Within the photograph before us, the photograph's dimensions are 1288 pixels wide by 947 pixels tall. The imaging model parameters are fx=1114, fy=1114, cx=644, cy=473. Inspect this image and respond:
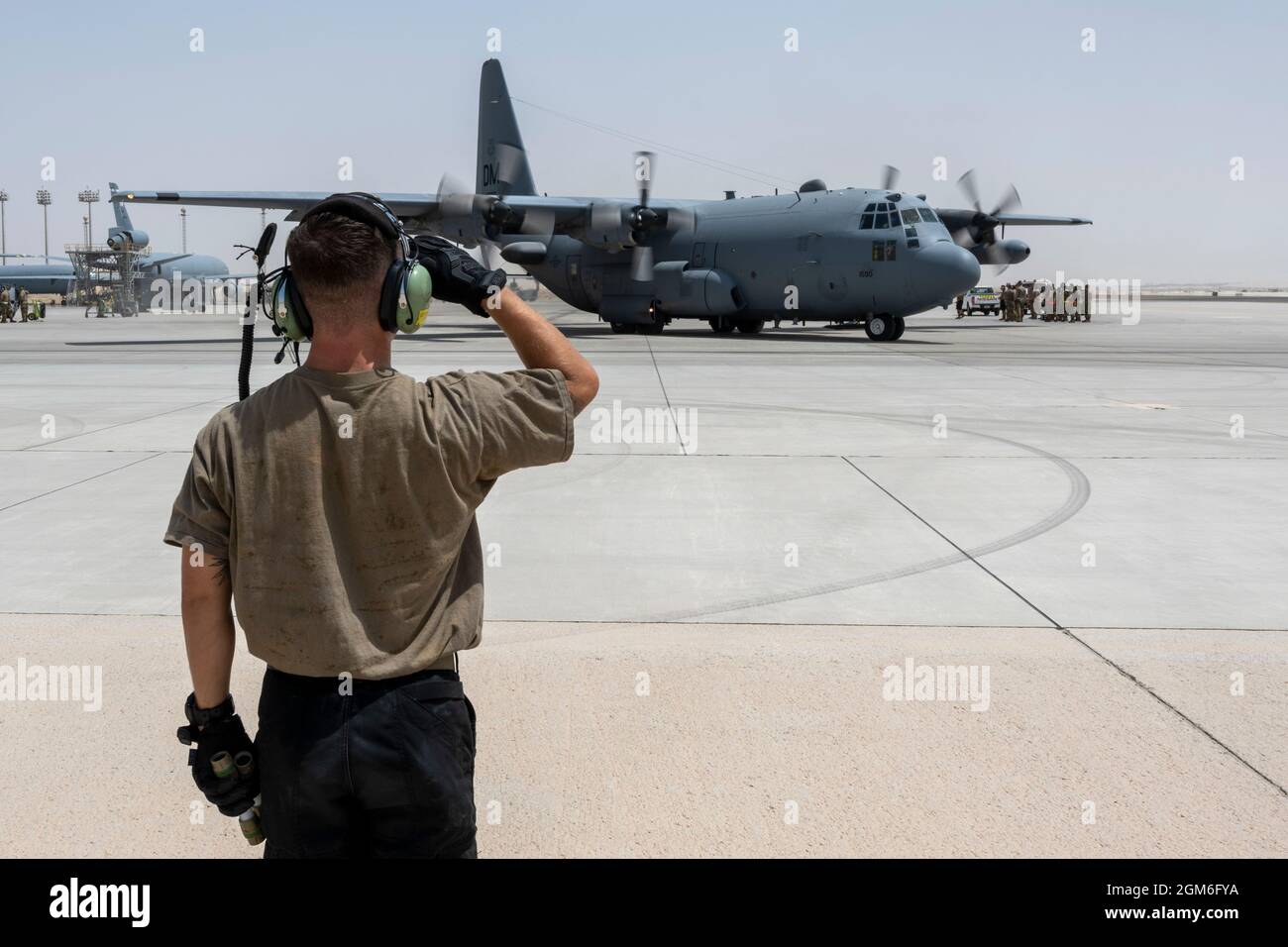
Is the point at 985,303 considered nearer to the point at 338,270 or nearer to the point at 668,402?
the point at 668,402

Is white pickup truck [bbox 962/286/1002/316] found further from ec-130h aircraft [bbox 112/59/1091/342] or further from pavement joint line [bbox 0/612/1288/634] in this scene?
pavement joint line [bbox 0/612/1288/634]

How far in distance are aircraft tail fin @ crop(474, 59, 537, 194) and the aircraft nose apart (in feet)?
52.8

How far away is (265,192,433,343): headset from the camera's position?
227cm

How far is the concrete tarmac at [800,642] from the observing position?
3.75 metres

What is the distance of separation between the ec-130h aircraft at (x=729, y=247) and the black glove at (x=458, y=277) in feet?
84.9

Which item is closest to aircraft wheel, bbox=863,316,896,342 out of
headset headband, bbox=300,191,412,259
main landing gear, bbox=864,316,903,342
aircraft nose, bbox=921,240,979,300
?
main landing gear, bbox=864,316,903,342

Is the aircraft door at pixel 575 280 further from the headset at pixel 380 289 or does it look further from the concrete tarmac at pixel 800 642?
the headset at pixel 380 289

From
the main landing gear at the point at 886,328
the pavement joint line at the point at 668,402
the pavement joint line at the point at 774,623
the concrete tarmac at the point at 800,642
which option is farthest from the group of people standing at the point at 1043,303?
the pavement joint line at the point at 774,623

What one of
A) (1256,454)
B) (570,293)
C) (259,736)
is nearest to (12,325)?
(570,293)

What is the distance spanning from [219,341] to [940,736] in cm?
2959

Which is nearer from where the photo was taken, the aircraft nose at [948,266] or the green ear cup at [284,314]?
the green ear cup at [284,314]

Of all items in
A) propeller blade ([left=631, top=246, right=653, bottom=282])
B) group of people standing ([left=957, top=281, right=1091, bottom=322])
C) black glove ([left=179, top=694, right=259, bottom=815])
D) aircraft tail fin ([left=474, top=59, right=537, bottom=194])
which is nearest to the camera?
black glove ([left=179, top=694, right=259, bottom=815])
